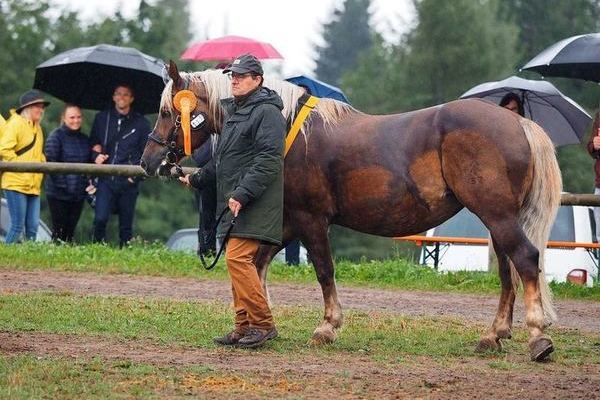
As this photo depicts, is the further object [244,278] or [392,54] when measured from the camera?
[392,54]

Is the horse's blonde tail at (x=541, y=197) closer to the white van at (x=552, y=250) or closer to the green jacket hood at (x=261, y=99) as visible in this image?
the green jacket hood at (x=261, y=99)

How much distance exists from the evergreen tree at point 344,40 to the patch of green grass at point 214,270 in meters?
80.3

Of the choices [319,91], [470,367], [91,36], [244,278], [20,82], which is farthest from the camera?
[91,36]

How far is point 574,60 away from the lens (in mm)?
15352

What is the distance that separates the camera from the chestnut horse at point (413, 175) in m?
9.55

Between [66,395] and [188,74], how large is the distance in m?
3.64

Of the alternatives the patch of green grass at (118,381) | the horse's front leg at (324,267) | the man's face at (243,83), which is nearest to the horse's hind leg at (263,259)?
the horse's front leg at (324,267)

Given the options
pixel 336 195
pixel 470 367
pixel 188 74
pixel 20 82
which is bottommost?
pixel 470 367

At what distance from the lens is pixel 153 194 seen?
5297cm

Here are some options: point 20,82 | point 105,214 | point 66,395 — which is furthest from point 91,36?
point 66,395

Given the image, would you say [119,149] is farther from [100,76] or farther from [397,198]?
[397,198]

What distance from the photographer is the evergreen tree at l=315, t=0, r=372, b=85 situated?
96500 millimetres

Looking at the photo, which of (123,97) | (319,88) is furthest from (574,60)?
(123,97)

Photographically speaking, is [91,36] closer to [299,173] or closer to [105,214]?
[105,214]
